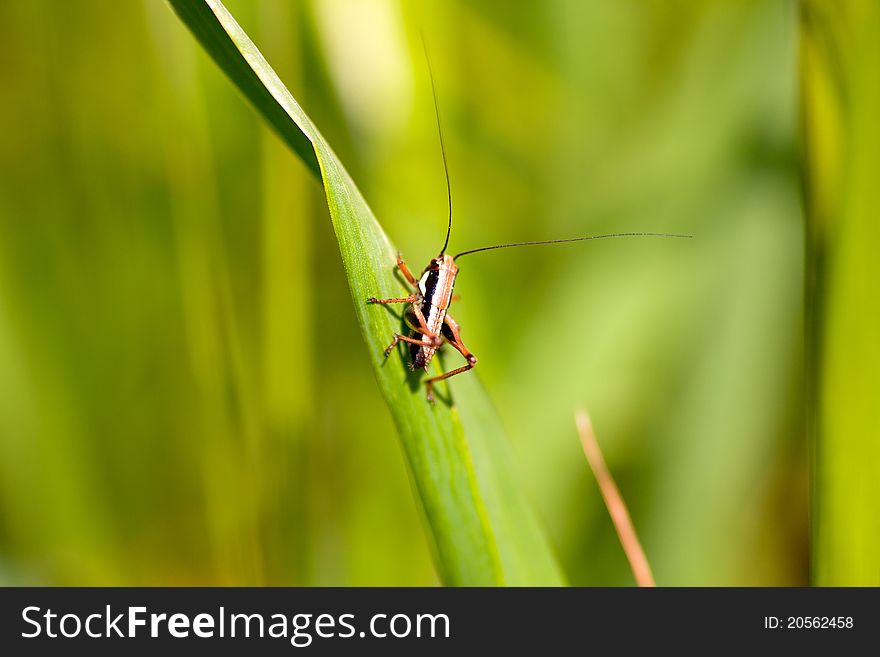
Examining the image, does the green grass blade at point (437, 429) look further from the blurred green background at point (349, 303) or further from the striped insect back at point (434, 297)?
the blurred green background at point (349, 303)

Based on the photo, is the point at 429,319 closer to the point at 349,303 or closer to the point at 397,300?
the point at 397,300

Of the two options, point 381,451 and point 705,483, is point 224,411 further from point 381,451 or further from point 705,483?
point 705,483

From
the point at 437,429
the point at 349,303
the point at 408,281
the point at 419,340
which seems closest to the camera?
the point at 437,429

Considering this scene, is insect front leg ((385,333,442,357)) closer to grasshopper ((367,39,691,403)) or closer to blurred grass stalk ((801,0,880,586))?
grasshopper ((367,39,691,403))

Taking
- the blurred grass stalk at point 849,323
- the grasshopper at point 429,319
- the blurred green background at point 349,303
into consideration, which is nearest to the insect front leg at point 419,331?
the grasshopper at point 429,319

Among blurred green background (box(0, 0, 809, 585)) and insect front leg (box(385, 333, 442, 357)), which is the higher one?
blurred green background (box(0, 0, 809, 585))

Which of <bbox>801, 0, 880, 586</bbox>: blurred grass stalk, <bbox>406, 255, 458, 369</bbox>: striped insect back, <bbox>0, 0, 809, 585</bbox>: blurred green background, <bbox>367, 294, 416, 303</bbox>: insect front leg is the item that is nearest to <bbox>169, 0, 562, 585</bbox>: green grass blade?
<bbox>367, 294, 416, 303</bbox>: insect front leg

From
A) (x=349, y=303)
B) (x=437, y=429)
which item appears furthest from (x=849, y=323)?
(x=349, y=303)
